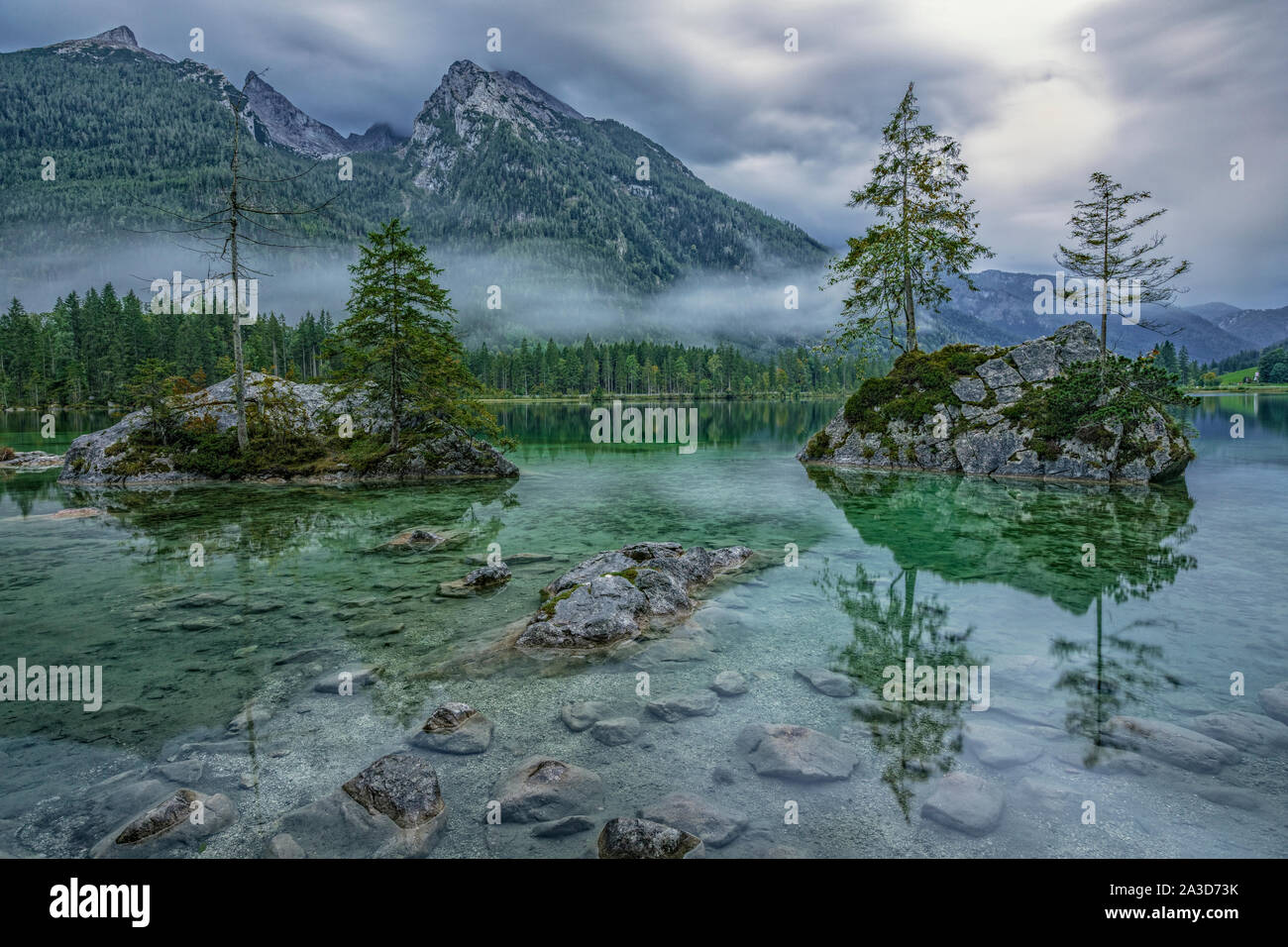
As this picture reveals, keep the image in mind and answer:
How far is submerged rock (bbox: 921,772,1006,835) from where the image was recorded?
237 inches

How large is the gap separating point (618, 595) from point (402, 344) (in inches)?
933

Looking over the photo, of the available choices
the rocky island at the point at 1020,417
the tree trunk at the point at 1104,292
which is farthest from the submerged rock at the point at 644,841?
the tree trunk at the point at 1104,292

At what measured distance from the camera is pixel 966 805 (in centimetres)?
624

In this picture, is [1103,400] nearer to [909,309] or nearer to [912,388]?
[912,388]

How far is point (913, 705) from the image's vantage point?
866 centimetres

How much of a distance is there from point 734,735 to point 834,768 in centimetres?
135

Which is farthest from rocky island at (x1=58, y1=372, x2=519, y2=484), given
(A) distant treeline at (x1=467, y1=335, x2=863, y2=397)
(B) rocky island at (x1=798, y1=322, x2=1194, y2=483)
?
(A) distant treeline at (x1=467, y1=335, x2=863, y2=397)

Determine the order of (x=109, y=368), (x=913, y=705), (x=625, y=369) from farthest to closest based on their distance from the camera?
(x=625, y=369) < (x=109, y=368) < (x=913, y=705)

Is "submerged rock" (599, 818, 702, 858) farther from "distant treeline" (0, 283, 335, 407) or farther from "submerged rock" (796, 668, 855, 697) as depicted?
"distant treeline" (0, 283, 335, 407)

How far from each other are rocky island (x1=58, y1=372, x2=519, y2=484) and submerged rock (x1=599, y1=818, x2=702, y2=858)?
94.0 ft

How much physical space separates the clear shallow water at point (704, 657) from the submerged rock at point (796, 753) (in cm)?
19

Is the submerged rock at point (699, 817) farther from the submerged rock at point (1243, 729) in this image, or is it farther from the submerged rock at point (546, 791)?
the submerged rock at point (1243, 729)
